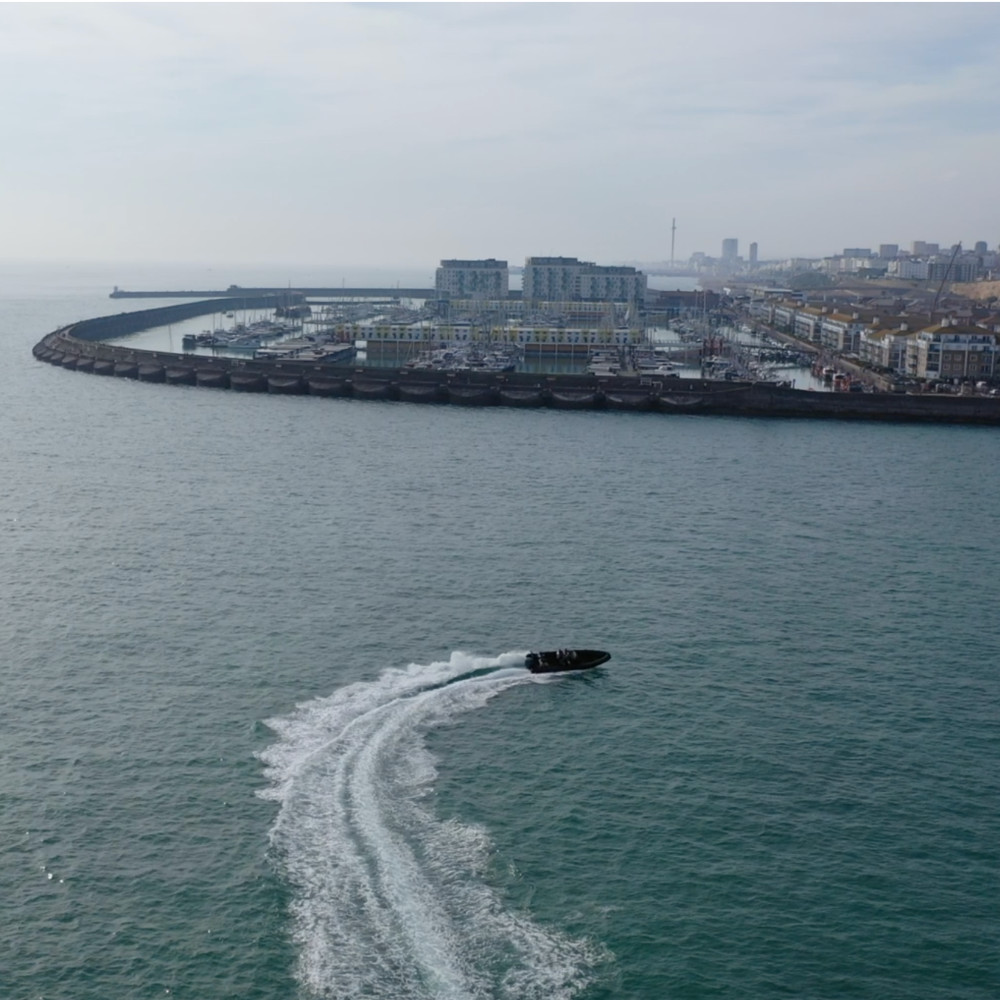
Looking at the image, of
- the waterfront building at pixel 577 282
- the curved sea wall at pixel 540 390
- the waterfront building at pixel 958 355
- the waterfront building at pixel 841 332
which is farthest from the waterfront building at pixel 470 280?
the waterfront building at pixel 958 355

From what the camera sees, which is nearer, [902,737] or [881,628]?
[902,737]

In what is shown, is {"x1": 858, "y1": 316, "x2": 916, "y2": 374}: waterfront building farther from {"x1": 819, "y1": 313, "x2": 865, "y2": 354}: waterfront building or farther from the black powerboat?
the black powerboat

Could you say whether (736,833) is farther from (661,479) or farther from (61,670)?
(661,479)

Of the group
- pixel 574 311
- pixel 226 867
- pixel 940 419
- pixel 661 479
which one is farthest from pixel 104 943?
pixel 574 311

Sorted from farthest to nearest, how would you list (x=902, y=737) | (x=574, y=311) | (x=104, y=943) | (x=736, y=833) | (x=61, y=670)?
1. (x=574, y=311)
2. (x=61, y=670)
3. (x=902, y=737)
4. (x=736, y=833)
5. (x=104, y=943)

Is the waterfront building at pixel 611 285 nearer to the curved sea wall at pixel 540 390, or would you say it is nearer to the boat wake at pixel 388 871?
the curved sea wall at pixel 540 390

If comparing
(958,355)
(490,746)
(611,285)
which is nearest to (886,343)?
(958,355)
